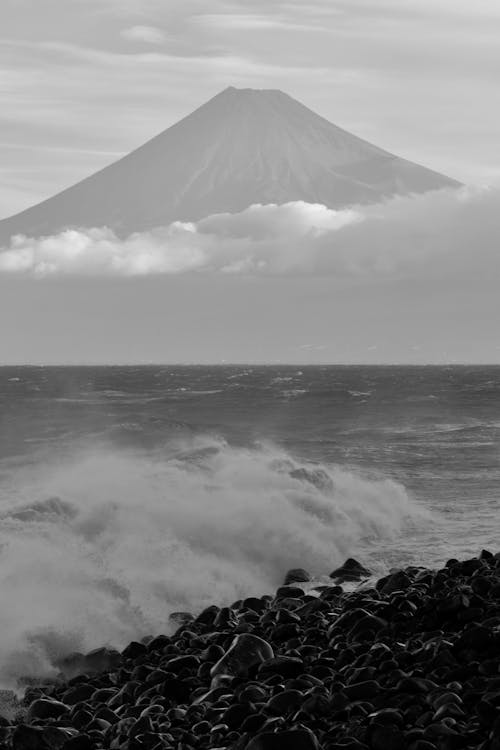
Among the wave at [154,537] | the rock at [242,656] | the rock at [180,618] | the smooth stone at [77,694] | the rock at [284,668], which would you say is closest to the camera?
the rock at [284,668]

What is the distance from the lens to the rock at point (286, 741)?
7.43m

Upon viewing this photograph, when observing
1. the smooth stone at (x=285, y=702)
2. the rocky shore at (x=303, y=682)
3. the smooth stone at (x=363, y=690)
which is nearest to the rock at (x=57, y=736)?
the rocky shore at (x=303, y=682)

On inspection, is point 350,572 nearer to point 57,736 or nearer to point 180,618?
point 180,618

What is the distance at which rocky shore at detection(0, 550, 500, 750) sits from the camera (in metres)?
7.79

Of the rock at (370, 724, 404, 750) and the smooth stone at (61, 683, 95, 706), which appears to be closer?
the rock at (370, 724, 404, 750)

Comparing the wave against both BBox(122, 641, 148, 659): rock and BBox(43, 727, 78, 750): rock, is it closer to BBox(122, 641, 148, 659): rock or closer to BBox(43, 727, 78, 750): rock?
BBox(122, 641, 148, 659): rock

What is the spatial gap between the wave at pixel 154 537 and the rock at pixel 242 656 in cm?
307

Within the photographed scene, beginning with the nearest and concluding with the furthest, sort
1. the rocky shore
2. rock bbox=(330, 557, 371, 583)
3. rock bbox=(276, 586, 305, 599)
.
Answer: the rocky shore < rock bbox=(276, 586, 305, 599) < rock bbox=(330, 557, 371, 583)

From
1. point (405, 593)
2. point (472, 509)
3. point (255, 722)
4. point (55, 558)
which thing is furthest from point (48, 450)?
point (255, 722)

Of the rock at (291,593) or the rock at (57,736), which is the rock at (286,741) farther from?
the rock at (291,593)

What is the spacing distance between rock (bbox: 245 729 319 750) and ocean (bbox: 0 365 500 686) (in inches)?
221

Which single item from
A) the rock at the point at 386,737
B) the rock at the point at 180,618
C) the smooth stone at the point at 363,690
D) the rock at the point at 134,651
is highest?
the rock at the point at 386,737

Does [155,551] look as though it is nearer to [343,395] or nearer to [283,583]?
[283,583]

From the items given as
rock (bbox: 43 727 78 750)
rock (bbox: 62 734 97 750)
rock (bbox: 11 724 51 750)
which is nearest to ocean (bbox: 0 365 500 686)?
rock (bbox: 11 724 51 750)
